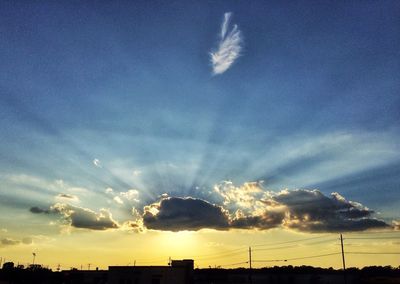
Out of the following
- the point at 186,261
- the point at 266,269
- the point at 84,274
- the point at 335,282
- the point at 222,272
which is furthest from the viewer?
the point at 266,269

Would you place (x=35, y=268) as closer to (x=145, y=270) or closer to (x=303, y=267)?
(x=145, y=270)

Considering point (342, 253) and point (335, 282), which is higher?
point (342, 253)

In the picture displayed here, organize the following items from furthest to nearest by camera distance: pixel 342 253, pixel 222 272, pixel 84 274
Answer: pixel 222 272 < pixel 84 274 < pixel 342 253

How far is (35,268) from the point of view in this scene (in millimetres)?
140000

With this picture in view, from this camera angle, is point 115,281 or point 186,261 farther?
point 186,261

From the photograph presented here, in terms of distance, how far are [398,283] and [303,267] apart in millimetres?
98445

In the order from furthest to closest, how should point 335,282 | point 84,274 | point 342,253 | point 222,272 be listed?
1. point 222,272
2. point 84,274
3. point 335,282
4. point 342,253

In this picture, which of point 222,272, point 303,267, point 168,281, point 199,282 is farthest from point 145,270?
point 303,267

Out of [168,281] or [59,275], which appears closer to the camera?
[168,281]

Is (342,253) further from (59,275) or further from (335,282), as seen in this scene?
(59,275)

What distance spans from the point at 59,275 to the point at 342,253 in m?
97.8

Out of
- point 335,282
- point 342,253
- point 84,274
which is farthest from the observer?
point 84,274

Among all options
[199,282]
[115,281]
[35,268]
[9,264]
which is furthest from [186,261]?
[9,264]

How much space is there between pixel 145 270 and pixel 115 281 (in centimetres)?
828
